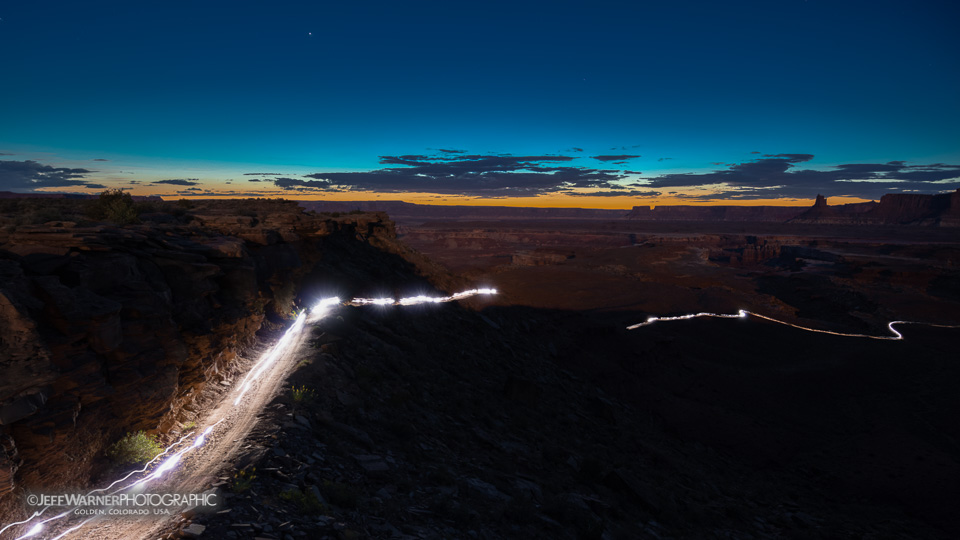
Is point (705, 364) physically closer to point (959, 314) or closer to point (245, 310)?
point (245, 310)

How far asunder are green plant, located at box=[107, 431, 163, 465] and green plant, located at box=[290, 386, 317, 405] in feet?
9.36

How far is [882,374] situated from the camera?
30.0 metres

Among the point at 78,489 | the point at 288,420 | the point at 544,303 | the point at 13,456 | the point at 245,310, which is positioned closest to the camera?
the point at 13,456

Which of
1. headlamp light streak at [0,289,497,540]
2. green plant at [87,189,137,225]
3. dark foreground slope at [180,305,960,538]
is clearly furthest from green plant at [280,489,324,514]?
green plant at [87,189,137,225]

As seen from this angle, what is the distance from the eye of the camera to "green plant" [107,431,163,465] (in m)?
8.59

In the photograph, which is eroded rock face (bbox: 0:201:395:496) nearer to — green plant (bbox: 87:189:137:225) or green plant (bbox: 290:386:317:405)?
green plant (bbox: 290:386:317:405)

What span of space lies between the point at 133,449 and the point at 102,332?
249 centimetres

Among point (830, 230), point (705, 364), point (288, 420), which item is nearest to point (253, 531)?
point (288, 420)

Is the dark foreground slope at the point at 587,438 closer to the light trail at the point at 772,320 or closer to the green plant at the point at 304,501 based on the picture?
the green plant at the point at 304,501

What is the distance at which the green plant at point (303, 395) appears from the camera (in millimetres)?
10891

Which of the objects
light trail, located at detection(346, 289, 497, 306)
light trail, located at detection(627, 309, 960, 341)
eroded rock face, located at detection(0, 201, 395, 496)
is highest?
eroded rock face, located at detection(0, 201, 395, 496)

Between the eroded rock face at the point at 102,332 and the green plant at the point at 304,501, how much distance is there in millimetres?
4110

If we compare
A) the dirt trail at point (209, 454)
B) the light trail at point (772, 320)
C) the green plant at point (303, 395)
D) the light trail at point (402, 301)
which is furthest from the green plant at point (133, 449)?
the light trail at point (772, 320)

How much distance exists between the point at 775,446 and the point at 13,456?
2742 cm
